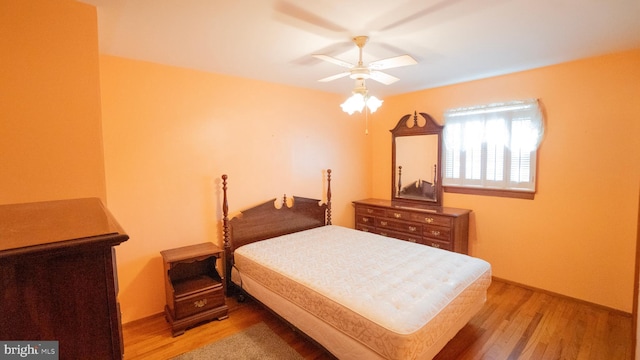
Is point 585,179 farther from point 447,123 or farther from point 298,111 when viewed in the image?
point 298,111

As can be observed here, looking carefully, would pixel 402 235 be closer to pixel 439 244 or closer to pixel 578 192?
pixel 439 244

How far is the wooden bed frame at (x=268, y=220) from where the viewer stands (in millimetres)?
3129

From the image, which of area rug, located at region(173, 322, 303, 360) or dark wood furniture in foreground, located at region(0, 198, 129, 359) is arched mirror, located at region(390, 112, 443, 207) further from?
dark wood furniture in foreground, located at region(0, 198, 129, 359)

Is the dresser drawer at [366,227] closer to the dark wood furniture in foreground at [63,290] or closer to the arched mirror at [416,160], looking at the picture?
the arched mirror at [416,160]

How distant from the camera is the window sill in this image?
3245 mm

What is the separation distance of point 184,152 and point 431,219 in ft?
9.61

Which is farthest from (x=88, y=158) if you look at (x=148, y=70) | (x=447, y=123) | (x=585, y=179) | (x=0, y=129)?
(x=585, y=179)

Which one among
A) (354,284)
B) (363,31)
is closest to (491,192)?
(354,284)

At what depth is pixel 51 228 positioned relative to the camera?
2.61 feet

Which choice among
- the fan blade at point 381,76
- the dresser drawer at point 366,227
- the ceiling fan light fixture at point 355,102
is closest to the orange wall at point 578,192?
the dresser drawer at point 366,227

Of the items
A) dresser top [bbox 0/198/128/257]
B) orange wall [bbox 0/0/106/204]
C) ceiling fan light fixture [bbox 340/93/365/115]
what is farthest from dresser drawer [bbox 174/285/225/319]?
ceiling fan light fixture [bbox 340/93/365/115]

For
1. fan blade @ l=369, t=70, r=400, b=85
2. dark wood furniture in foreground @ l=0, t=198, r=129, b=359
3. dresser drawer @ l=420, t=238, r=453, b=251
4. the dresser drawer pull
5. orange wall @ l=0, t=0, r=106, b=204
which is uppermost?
fan blade @ l=369, t=70, r=400, b=85

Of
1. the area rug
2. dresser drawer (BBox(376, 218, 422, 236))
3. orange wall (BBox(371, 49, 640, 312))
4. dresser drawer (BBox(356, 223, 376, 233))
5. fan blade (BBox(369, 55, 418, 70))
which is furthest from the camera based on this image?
dresser drawer (BBox(356, 223, 376, 233))

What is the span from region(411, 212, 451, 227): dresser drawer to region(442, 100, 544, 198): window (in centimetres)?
56
